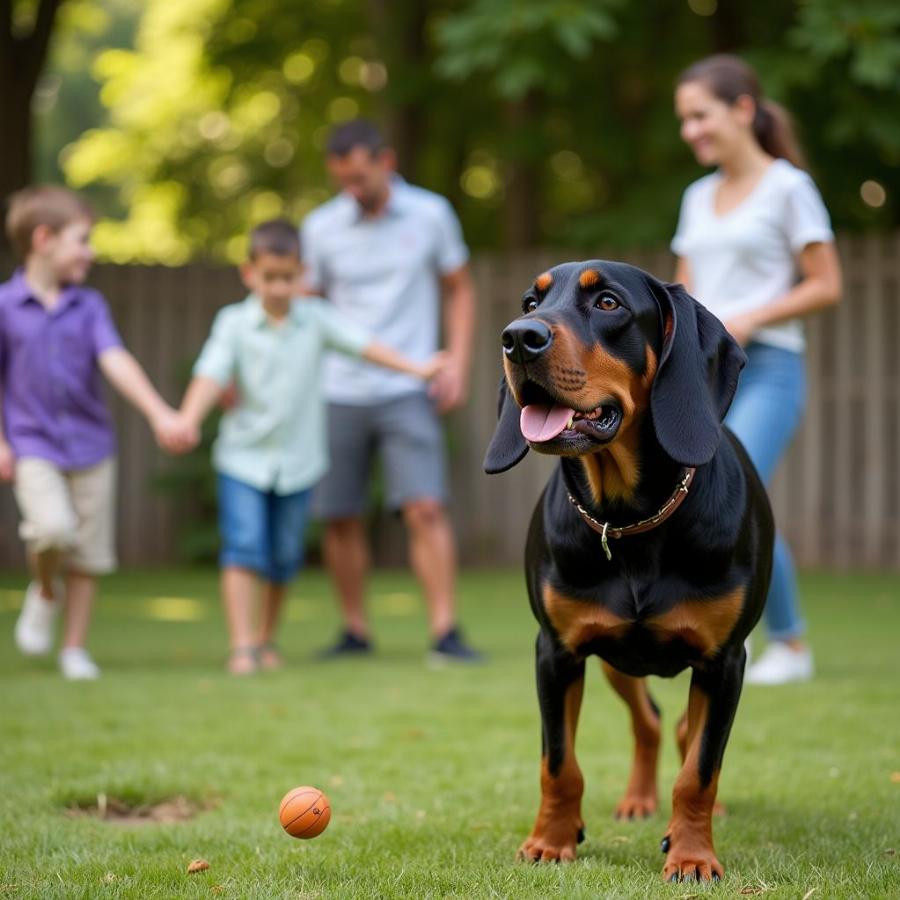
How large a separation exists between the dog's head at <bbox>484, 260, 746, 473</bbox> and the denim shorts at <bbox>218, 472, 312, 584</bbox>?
161 inches

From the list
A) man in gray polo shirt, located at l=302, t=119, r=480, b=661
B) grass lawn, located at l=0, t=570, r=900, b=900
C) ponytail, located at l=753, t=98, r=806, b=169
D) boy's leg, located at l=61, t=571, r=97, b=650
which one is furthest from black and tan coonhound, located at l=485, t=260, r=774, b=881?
boy's leg, located at l=61, t=571, r=97, b=650

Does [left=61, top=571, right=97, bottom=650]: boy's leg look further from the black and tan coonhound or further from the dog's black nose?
the dog's black nose

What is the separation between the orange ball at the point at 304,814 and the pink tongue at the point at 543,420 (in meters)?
1.22

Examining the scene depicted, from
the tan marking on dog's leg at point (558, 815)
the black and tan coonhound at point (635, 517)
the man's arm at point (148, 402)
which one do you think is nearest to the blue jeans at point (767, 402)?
the black and tan coonhound at point (635, 517)

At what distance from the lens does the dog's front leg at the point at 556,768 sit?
3895 mm

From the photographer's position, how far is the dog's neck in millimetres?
3783

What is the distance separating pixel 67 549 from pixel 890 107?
8507 mm

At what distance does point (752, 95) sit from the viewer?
629 centimetres

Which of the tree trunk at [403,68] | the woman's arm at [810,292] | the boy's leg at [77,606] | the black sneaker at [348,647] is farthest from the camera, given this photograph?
Result: the tree trunk at [403,68]

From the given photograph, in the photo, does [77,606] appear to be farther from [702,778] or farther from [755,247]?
[702,778]

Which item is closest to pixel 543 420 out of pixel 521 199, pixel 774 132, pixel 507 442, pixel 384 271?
pixel 507 442

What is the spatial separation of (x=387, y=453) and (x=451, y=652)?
117 centimetres

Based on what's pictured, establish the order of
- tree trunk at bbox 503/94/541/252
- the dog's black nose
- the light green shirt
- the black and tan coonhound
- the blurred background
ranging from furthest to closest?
1. tree trunk at bbox 503/94/541/252
2. the blurred background
3. the light green shirt
4. the black and tan coonhound
5. the dog's black nose

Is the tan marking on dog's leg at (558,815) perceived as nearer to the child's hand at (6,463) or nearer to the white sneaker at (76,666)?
the white sneaker at (76,666)
